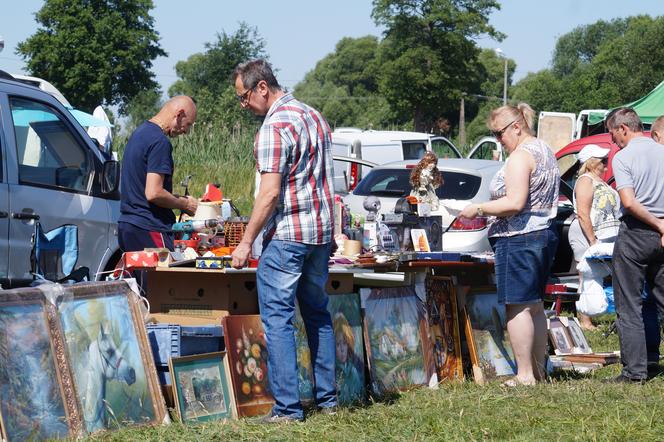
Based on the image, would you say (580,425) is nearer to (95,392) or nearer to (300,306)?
(300,306)

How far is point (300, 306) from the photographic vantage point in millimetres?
5492

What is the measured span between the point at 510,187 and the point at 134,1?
56.9 meters

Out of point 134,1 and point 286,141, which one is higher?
point 134,1

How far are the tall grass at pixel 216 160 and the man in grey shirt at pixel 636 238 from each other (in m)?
12.9

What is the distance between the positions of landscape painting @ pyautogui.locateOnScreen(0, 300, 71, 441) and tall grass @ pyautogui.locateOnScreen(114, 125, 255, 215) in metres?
14.3

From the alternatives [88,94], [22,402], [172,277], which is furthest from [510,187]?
[88,94]

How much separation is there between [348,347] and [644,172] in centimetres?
223

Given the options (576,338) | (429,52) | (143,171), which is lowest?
(576,338)

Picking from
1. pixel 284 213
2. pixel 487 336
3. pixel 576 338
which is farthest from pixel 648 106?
pixel 284 213

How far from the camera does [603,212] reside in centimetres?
918

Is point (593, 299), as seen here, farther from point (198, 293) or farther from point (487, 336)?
point (198, 293)

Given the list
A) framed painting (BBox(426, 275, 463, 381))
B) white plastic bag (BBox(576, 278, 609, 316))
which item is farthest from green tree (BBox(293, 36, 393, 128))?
framed painting (BBox(426, 275, 463, 381))

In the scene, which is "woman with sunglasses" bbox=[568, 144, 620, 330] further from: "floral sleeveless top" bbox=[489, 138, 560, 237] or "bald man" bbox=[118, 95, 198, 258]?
"bald man" bbox=[118, 95, 198, 258]

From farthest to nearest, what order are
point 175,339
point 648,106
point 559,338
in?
1. point 648,106
2. point 559,338
3. point 175,339
